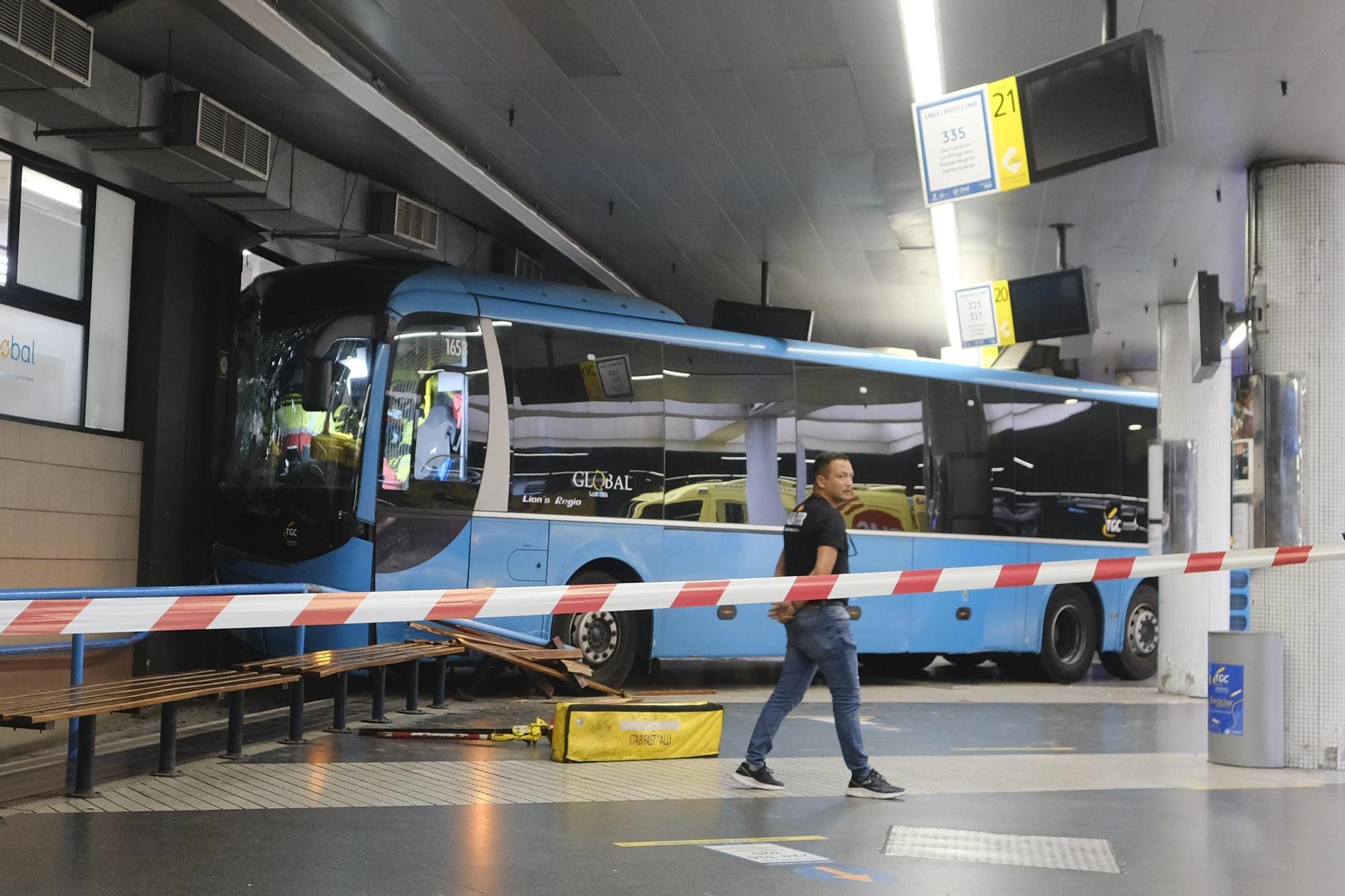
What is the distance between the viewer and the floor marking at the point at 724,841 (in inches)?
250

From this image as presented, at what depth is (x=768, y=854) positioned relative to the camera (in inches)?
244

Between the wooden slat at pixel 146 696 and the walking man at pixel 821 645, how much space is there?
9.63ft

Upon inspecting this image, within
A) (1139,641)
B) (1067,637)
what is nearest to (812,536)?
(1067,637)

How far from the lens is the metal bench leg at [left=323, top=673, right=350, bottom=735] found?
396 inches

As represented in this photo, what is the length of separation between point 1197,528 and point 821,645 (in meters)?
9.83

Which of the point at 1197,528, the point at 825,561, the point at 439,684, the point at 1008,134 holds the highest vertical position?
the point at 1008,134

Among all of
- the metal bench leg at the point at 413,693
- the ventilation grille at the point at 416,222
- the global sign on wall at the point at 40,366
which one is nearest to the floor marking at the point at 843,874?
the metal bench leg at the point at 413,693

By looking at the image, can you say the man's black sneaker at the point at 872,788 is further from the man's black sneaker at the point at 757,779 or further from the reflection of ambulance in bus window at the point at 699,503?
the reflection of ambulance in bus window at the point at 699,503

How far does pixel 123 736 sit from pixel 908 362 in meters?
9.68

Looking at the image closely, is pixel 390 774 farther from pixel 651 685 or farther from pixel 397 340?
pixel 651 685

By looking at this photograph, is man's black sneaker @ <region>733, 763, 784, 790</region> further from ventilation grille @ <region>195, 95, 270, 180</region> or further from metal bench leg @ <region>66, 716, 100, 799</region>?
ventilation grille @ <region>195, 95, 270, 180</region>

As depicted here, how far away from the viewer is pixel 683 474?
46.2 feet

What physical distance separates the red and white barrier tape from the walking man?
0.36 meters

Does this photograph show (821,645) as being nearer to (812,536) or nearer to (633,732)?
(812,536)
